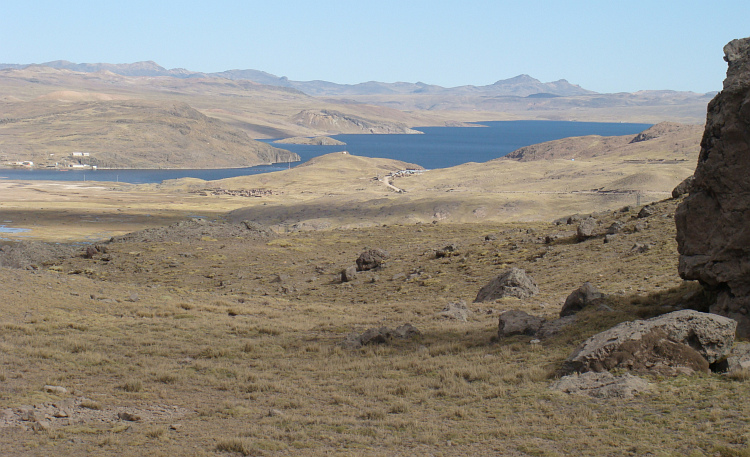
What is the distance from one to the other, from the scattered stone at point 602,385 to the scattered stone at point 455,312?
31.4 ft

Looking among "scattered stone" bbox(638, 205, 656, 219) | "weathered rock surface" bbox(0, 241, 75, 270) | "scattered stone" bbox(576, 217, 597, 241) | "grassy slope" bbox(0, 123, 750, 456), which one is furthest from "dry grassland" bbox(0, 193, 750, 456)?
"weathered rock surface" bbox(0, 241, 75, 270)

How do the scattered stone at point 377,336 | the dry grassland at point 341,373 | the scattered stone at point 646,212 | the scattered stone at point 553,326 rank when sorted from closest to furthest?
the dry grassland at point 341,373 < the scattered stone at point 553,326 < the scattered stone at point 377,336 < the scattered stone at point 646,212

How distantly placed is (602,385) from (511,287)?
47.6 feet

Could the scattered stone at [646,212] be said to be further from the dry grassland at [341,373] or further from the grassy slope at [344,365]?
the dry grassland at [341,373]

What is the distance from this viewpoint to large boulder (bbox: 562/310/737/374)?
1393 centimetres

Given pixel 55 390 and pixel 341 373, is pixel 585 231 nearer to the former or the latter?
pixel 341 373

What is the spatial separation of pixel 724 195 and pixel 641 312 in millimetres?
4320

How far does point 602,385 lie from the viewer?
13562 mm

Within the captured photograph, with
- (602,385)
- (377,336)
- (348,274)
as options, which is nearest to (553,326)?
(377,336)

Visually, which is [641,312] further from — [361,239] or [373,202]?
[373,202]

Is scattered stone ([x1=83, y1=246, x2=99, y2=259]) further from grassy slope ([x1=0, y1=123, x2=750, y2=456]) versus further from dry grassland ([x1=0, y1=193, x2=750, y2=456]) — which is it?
dry grassland ([x1=0, y1=193, x2=750, y2=456])

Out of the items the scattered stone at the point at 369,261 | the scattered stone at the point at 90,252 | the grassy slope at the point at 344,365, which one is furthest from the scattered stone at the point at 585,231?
the scattered stone at the point at 90,252

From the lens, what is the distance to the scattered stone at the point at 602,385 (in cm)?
1318

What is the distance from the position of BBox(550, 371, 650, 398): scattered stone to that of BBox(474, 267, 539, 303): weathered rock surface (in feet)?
44.2
